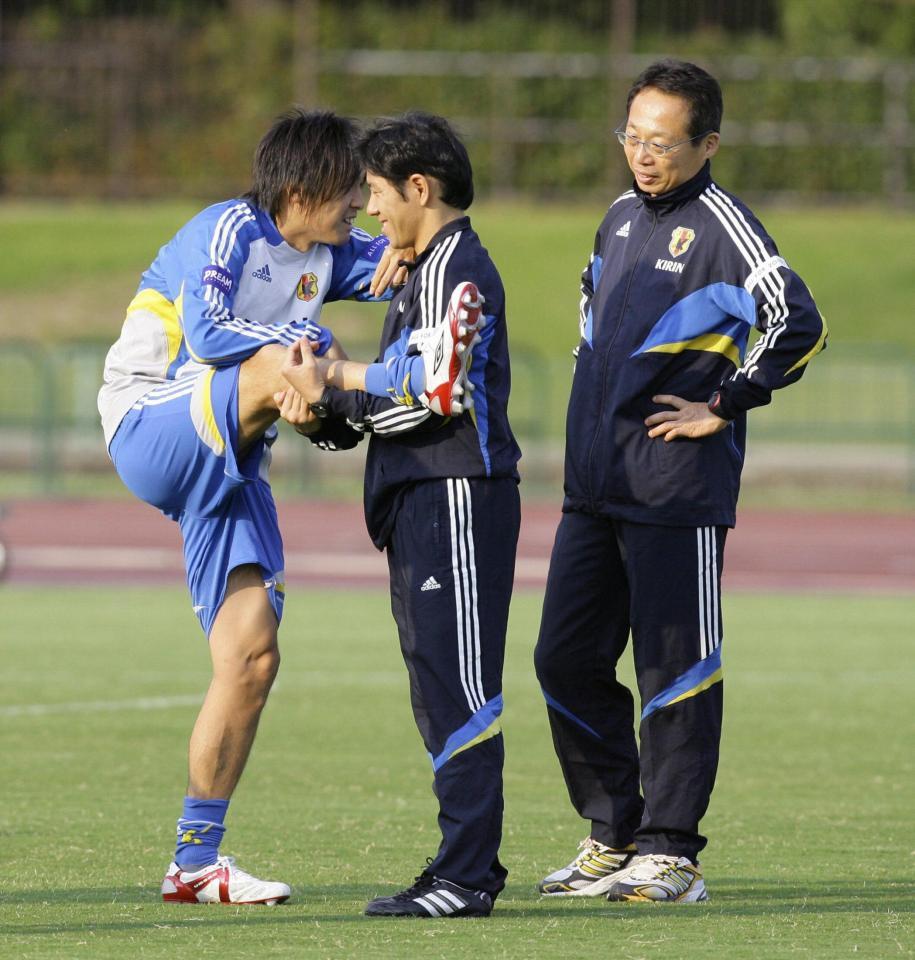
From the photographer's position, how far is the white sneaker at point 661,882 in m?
5.57

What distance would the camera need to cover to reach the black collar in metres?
5.73

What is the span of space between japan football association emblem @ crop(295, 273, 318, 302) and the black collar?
968mm

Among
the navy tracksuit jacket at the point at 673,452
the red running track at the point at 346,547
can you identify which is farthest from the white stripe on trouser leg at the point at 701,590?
the red running track at the point at 346,547

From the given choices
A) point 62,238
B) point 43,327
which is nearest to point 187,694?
point 43,327

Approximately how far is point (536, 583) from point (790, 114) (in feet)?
57.8

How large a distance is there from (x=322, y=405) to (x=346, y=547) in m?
13.9

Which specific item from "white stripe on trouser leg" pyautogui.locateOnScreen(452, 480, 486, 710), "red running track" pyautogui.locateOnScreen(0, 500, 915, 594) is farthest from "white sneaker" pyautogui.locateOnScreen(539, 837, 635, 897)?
"red running track" pyautogui.locateOnScreen(0, 500, 915, 594)

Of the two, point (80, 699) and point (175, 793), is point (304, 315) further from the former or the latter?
point (80, 699)

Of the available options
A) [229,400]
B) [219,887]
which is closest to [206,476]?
[229,400]

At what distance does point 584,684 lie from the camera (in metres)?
5.92

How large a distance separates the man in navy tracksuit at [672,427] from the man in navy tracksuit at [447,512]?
49cm

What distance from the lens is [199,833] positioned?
5480mm

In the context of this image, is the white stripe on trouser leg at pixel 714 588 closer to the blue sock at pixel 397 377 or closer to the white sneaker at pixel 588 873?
the white sneaker at pixel 588 873

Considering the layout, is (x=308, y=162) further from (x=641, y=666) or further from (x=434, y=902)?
(x=434, y=902)
